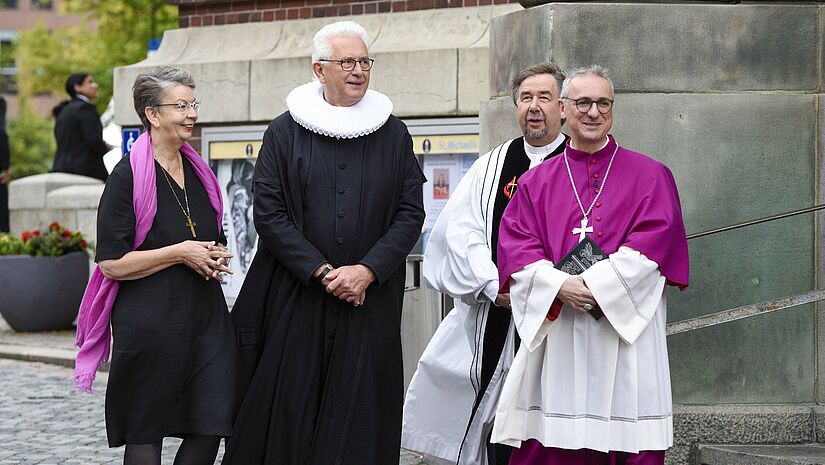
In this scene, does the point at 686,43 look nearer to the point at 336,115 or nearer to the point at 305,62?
the point at 336,115

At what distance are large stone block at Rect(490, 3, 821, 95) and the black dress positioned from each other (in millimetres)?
2127

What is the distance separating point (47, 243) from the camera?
12945 millimetres

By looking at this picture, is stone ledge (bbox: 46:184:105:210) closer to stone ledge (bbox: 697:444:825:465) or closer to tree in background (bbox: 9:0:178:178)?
tree in background (bbox: 9:0:178:178)

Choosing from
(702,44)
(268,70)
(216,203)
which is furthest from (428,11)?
(216,203)

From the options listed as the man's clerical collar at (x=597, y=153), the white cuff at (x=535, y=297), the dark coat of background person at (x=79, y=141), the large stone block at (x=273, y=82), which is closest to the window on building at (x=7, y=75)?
the dark coat of background person at (x=79, y=141)

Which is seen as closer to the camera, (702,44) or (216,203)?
(216,203)

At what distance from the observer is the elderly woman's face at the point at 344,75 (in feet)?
19.6

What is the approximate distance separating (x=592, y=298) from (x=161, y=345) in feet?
5.55

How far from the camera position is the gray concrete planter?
12.9 m

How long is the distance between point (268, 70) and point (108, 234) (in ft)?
19.7

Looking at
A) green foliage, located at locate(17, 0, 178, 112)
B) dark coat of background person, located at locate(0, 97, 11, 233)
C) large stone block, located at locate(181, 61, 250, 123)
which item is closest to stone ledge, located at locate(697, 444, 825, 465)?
large stone block, located at locate(181, 61, 250, 123)

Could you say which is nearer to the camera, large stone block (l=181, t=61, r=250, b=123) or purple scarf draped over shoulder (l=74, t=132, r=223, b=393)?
purple scarf draped over shoulder (l=74, t=132, r=223, b=393)

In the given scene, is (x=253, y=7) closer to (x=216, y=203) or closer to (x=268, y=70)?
(x=268, y=70)

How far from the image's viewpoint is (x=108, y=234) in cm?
577
